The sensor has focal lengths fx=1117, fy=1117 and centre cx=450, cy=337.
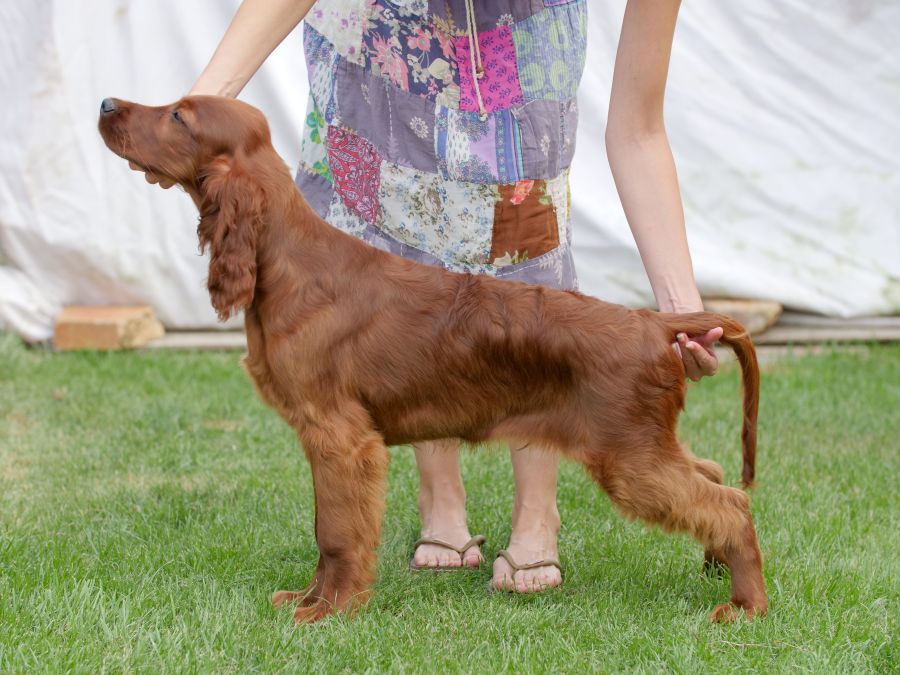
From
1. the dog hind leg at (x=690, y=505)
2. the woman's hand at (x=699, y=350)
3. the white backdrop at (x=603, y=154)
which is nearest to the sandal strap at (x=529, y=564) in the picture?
the dog hind leg at (x=690, y=505)

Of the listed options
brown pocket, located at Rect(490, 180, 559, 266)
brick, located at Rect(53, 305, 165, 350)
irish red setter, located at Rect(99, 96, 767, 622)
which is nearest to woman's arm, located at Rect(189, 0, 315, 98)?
irish red setter, located at Rect(99, 96, 767, 622)

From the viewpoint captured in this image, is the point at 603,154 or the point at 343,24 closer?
the point at 343,24

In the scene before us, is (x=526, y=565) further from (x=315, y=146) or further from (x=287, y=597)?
(x=315, y=146)

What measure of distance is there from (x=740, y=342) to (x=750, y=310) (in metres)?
3.58

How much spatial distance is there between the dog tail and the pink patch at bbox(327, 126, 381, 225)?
0.99m

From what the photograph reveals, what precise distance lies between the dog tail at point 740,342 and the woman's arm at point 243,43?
4.20 feet

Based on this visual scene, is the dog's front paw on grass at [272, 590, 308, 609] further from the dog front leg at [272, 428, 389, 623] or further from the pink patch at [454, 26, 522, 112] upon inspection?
the pink patch at [454, 26, 522, 112]

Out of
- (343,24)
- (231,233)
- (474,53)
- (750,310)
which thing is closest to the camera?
(231,233)

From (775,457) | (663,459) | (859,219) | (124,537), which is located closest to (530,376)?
(663,459)

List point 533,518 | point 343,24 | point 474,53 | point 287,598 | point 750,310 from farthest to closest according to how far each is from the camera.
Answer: point 750,310
point 533,518
point 343,24
point 474,53
point 287,598

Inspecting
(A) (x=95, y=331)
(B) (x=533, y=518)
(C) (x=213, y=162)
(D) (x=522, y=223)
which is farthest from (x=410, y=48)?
(A) (x=95, y=331)

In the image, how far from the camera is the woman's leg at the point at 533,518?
3.36 meters

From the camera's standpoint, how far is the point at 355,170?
337 centimetres

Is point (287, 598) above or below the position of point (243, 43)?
below
